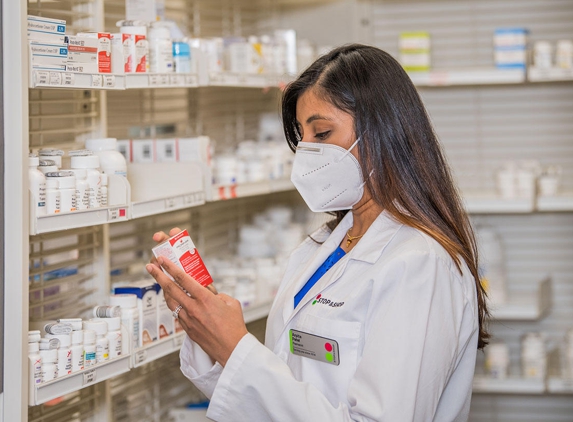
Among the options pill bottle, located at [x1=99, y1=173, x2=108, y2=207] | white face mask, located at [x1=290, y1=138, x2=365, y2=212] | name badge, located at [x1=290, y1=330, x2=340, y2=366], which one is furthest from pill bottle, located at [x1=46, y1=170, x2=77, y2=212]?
name badge, located at [x1=290, y1=330, x2=340, y2=366]

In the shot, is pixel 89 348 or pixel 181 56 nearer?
pixel 89 348

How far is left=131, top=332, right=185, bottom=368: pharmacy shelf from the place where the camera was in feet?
8.34

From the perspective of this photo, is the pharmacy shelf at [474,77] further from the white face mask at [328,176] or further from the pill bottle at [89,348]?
the pill bottle at [89,348]

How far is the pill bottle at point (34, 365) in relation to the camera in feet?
7.03

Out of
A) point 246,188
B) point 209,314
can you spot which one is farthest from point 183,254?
point 246,188

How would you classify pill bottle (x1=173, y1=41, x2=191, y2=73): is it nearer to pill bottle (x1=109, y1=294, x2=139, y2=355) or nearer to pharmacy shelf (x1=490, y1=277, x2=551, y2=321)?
pill bottle (x1=109, y1=294, x2=139, y2=355)

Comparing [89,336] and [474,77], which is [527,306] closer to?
[474,77]

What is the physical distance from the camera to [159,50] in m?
2.75

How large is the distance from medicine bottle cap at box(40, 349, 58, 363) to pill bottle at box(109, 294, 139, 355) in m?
0.29

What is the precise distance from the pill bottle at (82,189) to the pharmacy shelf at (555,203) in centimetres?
271

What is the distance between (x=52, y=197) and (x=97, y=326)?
0.44 m

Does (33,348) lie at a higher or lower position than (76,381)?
higher

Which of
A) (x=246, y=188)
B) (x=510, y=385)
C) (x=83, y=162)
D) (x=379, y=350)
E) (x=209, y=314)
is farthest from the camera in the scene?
(x=510, y=385)

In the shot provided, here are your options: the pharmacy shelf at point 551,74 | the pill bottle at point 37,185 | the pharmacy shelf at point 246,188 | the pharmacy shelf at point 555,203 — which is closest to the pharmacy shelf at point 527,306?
the pharmacy shelf at point 555,203
